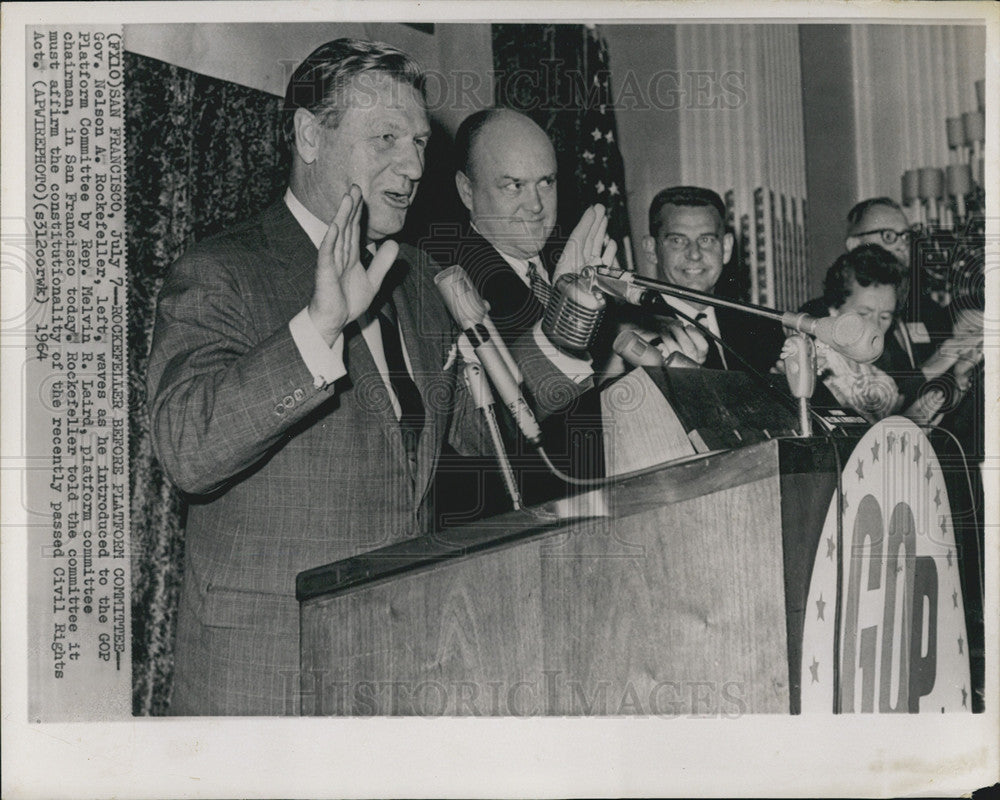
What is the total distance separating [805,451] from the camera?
177 cm

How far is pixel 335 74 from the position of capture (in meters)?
2.39

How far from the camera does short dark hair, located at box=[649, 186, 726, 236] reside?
2.51 meters

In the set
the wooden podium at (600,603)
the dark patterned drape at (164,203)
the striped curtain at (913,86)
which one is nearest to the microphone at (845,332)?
the wooden podium at (600,603)

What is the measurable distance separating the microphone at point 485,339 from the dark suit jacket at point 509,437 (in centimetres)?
2

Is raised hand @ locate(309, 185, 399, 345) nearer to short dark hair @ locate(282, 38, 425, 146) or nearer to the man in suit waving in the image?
the man in suit waving

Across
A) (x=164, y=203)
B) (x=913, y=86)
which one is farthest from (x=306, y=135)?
(x=913, y=86)

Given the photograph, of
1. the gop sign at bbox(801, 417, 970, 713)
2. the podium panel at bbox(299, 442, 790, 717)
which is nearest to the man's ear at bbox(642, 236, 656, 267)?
the gop sign at bbox(801, 417, 970, 713)

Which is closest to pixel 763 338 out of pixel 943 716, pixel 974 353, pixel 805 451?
pixel 974 353

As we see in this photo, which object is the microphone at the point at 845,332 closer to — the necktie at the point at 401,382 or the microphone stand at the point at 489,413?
the microphone stand at the point at 489,413

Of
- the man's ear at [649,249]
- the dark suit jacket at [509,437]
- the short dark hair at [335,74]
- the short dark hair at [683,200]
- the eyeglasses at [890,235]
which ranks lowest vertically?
the dark suit jacket at [509,437]

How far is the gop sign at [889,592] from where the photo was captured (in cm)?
183

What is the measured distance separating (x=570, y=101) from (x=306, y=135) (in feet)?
2.00

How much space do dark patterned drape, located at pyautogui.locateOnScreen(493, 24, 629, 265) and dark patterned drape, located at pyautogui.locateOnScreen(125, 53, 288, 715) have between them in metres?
0.54

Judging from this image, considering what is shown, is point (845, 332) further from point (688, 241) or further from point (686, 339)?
point (688, 241)
